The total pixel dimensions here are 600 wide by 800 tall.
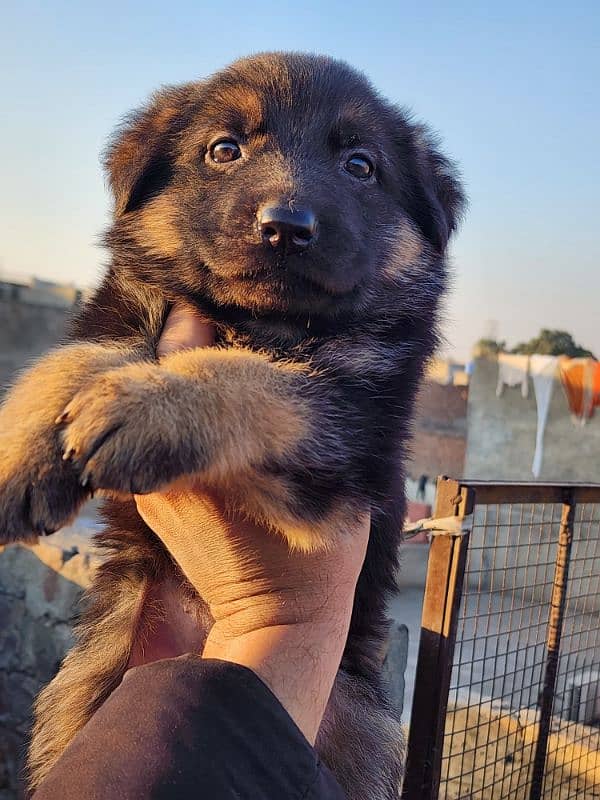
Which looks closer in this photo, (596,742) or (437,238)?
(437,238)

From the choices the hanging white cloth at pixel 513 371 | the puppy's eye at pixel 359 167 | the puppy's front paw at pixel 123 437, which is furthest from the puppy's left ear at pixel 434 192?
the hanging white cloth at pixel 513 371

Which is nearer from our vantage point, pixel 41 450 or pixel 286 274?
pixel 41 450

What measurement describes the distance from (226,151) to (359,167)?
37 centimetres

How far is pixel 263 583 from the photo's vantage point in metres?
1.37

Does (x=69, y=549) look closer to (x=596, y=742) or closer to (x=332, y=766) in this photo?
(x=332, y=766)

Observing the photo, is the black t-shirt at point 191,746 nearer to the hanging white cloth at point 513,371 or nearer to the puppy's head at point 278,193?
the puppy's head at point 278,193

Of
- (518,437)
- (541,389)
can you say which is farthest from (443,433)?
(541,389)

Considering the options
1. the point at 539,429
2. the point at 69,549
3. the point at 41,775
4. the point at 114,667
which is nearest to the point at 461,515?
the point at 114,667

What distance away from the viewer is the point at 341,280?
172cm

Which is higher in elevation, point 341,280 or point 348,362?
point 341,280

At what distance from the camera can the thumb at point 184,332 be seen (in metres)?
1.61

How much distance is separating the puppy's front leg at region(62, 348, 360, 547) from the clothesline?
35.5ft

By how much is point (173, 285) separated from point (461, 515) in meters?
1.27

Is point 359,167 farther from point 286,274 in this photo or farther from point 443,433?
point 443,433
